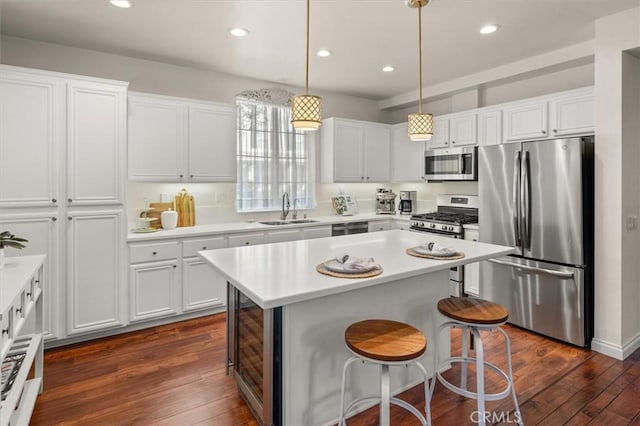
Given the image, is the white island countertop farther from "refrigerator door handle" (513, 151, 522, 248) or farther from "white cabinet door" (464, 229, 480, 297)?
"white cabinet door" (464, 229, 480, 297)

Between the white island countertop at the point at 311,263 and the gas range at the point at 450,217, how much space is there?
4.00 feet

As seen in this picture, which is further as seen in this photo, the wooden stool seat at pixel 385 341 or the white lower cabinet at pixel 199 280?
the white lower cabinet at pixel 199 280

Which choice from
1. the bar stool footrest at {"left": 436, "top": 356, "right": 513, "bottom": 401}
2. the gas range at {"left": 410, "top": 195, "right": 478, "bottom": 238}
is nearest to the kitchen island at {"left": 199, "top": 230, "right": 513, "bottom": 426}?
the bar stool footrest at {"left": 436, "top": 356, "right": 513, "bottom": 401}

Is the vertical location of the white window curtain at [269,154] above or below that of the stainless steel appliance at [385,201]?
above

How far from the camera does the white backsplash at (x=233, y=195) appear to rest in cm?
388

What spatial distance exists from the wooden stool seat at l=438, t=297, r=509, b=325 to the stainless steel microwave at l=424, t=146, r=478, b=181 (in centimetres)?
243

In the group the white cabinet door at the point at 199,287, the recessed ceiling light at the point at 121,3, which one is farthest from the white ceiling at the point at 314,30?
the white cabinet door at the point at 199,287

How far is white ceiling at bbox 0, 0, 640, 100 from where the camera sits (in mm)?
2725

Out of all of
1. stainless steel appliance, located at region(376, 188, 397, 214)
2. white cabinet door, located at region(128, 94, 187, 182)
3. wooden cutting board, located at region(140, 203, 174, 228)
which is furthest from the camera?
stainless steel appliance, located at region(376, 188, 397, 214)

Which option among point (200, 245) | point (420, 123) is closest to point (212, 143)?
point (200, 245)

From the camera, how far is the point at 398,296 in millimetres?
2355

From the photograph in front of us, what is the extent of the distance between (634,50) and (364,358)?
319cm

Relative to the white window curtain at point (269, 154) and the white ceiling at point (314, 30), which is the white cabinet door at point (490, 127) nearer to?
the white ceiling at point (314, 30)

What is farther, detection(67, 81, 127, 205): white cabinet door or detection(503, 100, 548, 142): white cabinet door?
detection(503, 100, 548, 142): white cabinet door
